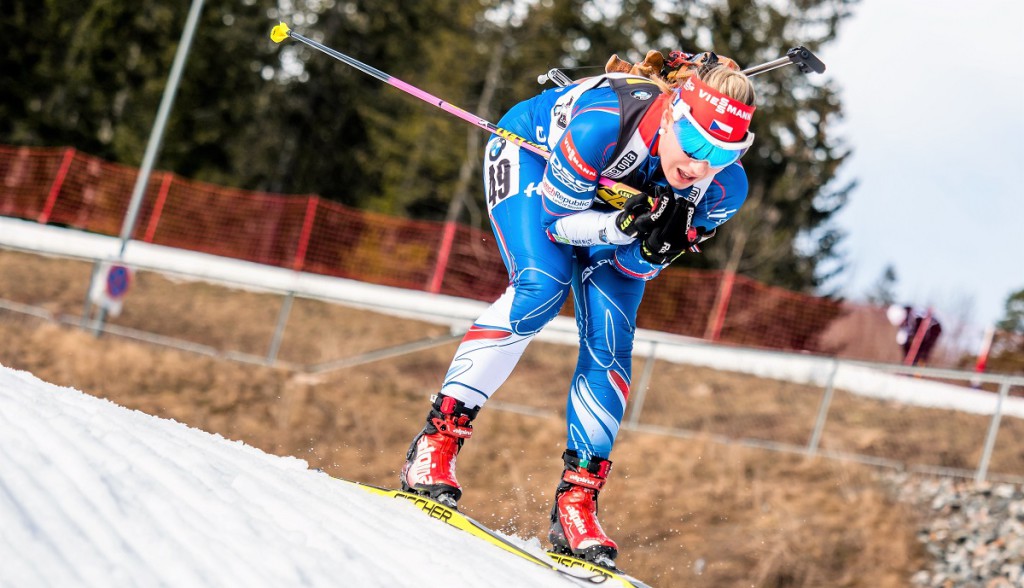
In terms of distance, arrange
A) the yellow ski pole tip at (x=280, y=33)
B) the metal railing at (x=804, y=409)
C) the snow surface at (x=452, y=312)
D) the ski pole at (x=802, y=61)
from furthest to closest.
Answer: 1. the snow surface at (x=452, y=312)
2. the metal railing at (x=804, y=409)
3. the yellow ski pole tip at (x=280, y=33)
4. the ski pole at (x=802, y=61)

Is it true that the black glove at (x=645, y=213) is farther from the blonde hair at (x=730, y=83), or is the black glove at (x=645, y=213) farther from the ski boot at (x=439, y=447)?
the ski boot at (x=439, y=447)

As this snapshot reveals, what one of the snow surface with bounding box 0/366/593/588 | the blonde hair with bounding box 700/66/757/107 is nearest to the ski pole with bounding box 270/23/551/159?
the blonde hair with bounding box 700/66/757/107

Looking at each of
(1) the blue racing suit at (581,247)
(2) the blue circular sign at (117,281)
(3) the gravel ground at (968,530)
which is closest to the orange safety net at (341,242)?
(2) the blue circular sign at (117,281)

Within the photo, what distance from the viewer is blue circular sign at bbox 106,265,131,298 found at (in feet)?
38.5

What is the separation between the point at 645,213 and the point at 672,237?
13 centimetres

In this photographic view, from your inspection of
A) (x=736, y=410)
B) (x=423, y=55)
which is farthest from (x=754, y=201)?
(x=736, y=410)

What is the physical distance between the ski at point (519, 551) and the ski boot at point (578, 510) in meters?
0.09

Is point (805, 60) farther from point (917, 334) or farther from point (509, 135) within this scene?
point (917, 334)

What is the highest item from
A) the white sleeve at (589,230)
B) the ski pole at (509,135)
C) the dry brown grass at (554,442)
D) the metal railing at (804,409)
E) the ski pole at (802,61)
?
the ski pole at (802,61)

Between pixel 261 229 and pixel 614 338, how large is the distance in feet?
50.5

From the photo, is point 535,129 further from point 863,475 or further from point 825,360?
point 825,360

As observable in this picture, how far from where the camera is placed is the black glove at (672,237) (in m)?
3.39

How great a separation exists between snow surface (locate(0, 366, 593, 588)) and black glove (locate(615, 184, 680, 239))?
1209 mm

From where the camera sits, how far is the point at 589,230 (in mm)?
3594
